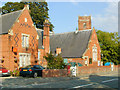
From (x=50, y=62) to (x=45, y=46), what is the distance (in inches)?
469

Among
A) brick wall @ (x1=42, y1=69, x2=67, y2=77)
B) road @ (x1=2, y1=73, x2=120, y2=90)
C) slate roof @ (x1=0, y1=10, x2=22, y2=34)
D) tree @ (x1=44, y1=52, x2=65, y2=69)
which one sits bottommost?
road @ (x1=2, y1=73, x2=120, y2=90)

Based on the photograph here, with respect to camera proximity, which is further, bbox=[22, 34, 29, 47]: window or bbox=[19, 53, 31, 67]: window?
bbox=[22, 34, 29, 47]: window

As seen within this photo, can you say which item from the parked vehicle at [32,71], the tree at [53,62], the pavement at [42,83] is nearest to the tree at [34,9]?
the tree at [53,62]

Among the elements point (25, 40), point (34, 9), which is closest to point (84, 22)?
point (34, 9)

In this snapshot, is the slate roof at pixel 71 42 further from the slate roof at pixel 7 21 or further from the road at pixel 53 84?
the road at pixel 53 84

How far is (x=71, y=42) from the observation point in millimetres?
41000

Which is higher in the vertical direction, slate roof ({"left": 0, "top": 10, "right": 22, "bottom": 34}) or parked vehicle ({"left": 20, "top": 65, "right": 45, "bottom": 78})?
slate roof ({"left": 0, "top": 10, "right": 22, "bottom": 34})

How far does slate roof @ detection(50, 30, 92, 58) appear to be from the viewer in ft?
124

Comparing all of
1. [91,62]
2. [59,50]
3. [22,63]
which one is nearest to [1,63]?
[22,63]

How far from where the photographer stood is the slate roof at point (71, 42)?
37.9m

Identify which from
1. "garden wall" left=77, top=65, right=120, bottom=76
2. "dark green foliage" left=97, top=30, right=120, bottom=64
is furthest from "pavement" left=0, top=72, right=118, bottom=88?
"dark green foliage" left=97, top=30, right=120, bottom=64

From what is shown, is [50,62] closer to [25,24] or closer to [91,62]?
[25,24]

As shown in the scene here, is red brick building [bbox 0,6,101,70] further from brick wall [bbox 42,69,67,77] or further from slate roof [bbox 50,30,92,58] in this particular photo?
brick wall [bbox 42,69,67,77]

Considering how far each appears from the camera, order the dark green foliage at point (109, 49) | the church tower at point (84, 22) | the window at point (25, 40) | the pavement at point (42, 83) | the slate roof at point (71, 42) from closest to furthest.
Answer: the pavement at point (42, 83)
the window at point (25, 40)
the slate roof at point (71, 42)
the dark green foliage at point (109, 49)
the church tower at point (84, 22)
